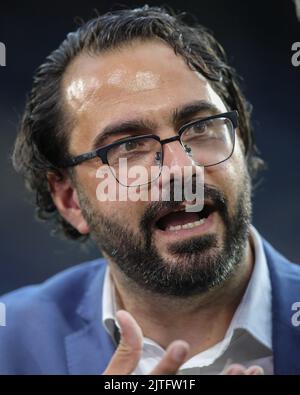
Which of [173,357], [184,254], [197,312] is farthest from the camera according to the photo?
[197,312]

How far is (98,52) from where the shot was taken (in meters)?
1.09

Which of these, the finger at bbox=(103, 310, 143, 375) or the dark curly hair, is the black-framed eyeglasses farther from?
the finger at bbox=(103, 310, 143, 375)

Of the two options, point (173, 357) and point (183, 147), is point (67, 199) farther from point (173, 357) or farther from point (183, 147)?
point (173, 357)

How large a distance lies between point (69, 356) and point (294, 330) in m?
0.43

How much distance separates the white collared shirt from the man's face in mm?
81

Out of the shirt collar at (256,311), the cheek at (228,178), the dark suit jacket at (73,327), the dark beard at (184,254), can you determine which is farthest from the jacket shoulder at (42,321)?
the cheek at (228,178)

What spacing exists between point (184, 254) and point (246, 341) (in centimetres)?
21

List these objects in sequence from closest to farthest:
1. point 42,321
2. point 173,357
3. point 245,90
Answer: point 173,357, point 42,321, point 245,90

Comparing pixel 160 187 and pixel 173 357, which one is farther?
pixel 160 187

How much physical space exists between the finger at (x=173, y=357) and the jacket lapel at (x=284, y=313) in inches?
11.2

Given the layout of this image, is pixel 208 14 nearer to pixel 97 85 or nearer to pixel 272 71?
pixel 272 71

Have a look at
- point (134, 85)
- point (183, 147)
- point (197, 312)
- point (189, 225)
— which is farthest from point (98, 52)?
point (197, 312)

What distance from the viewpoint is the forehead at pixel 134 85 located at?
3.28 feet

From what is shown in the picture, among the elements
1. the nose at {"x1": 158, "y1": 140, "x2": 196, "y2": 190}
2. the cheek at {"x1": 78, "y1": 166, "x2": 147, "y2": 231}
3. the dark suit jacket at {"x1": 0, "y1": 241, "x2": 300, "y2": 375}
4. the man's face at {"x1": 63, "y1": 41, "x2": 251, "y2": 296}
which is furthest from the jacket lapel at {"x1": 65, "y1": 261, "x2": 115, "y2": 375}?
the nose at {"x1": 158, "y1": 140, "x2": 196, "y2": 190}
